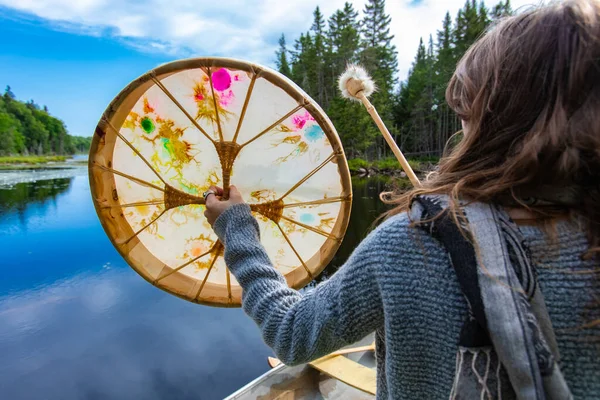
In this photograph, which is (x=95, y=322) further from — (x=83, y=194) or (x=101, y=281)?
(x=83, y=194)

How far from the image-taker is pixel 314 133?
1.61m

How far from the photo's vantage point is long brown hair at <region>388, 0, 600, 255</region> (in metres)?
0.55

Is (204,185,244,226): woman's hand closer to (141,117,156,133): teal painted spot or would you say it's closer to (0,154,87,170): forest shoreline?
(141,117,156,133): teal painted spot

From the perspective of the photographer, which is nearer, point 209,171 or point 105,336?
point 209,171

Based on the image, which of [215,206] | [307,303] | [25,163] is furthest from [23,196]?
[25,163]

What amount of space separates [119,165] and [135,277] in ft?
24.4

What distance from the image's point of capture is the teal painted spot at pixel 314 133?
1593 millimetres

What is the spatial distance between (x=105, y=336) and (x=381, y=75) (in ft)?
93.2

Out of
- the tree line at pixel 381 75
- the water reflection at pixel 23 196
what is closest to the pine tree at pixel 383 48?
the tree line at pixel 381 75

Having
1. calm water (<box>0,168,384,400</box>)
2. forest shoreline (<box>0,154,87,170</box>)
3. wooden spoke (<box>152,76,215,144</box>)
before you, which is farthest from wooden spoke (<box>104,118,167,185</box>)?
forest shoreline (<box>0,154,87,170</box>)

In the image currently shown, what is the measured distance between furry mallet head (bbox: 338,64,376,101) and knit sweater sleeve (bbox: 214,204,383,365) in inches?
62.7

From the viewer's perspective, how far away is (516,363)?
19.3 inches

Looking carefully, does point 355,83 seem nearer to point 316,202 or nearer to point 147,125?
point 316,202

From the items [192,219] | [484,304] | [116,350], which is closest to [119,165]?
[192,219]
